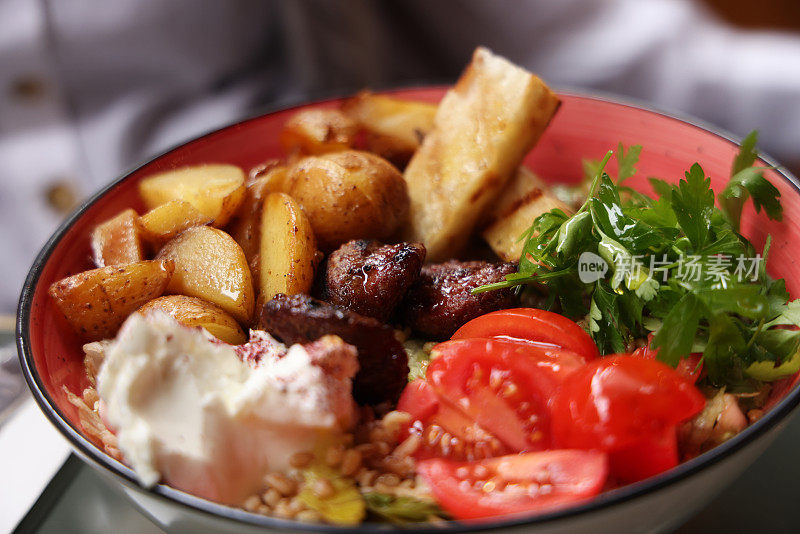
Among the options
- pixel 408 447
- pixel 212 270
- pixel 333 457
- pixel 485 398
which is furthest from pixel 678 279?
pixel 212 270

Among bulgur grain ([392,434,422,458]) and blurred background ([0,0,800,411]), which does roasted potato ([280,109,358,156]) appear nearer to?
bulgur grain ([392,434,422,458])

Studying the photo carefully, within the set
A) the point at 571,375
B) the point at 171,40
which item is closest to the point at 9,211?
the point at 171,40

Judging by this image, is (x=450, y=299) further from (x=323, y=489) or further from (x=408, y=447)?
(x=323, y=489)

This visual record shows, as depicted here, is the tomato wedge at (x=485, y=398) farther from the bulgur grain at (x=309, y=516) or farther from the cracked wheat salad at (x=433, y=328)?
the bulgur grain at (x=309, y=516)

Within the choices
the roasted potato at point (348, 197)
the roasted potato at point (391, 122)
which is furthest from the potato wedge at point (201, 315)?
the roasted potato at point (391, 122)

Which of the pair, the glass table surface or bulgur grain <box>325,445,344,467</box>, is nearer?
bulgur grain <box>325,445,344,467</box>

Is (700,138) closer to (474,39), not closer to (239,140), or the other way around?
(239,140)

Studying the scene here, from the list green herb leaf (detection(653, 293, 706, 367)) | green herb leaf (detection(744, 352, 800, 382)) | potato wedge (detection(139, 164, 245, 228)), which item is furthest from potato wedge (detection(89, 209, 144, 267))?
green herb leaf (detection(744, 352, 800, 382))
